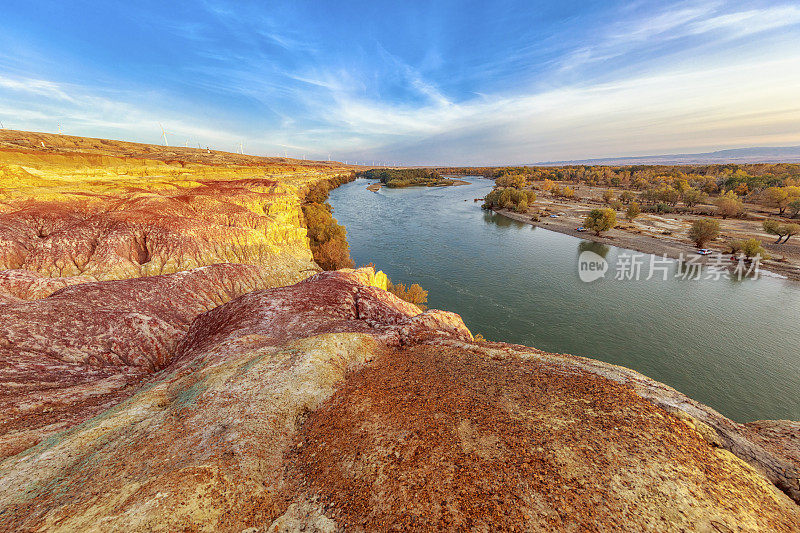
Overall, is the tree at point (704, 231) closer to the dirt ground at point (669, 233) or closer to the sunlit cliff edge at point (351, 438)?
the dirt ground at point (669, 233)

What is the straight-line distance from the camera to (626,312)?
39.9 m

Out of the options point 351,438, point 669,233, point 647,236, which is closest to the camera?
point 351,438

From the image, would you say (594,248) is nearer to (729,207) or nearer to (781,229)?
(781,229)

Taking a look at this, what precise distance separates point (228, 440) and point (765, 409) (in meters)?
42.0

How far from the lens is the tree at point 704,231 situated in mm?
62000

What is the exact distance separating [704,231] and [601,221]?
19.0 meters

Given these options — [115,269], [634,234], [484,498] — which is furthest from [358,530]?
[634,234]

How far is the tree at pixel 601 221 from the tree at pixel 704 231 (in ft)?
50.6
